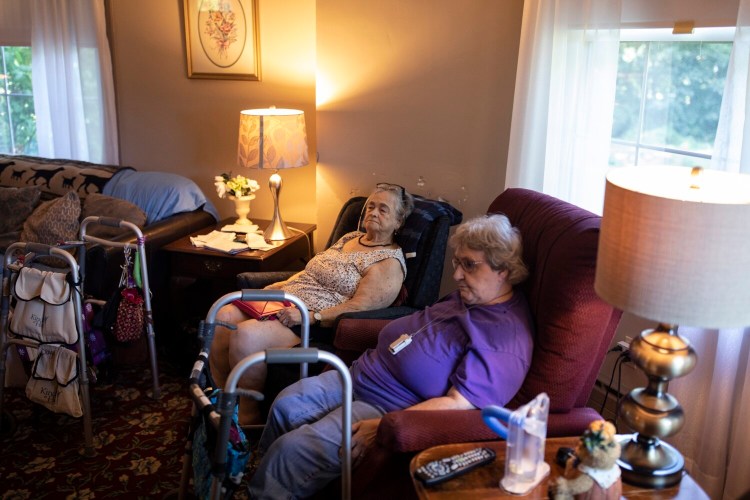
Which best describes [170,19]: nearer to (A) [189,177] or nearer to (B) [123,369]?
(A) [189,177]

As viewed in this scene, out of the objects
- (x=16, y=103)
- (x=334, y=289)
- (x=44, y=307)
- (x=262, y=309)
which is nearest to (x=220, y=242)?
(x=262, y=309)

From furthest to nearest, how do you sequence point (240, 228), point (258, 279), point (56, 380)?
point (240, 228) → point (258, 279) → point (56, 380)

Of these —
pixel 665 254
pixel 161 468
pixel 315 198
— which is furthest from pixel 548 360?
pixel 315 198

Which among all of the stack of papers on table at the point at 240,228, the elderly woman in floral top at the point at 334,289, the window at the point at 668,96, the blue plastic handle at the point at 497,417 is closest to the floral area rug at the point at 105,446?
the elderly woman in floral top at the point at 334,289

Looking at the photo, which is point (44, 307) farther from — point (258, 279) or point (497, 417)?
point (497, 417)

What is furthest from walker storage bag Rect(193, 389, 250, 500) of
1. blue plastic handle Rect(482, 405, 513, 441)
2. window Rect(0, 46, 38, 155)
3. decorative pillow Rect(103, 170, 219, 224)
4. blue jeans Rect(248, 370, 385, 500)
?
window Rect(0, 46, 38, 155)

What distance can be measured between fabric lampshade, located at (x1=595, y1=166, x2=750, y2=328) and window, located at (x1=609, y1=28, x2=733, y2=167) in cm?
107

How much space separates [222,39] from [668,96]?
2.45 metres

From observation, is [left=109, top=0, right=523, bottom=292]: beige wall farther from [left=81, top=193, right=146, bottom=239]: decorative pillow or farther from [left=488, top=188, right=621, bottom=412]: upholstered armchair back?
[left=488, top=188, right=621, bottom=412]: upholstered armchair back

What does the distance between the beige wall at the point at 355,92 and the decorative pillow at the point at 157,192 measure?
1.04 feet

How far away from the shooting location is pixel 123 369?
10.9 ft

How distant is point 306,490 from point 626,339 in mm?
1421

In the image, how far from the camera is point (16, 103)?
457 cm

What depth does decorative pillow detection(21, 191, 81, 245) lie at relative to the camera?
11.0 feet
